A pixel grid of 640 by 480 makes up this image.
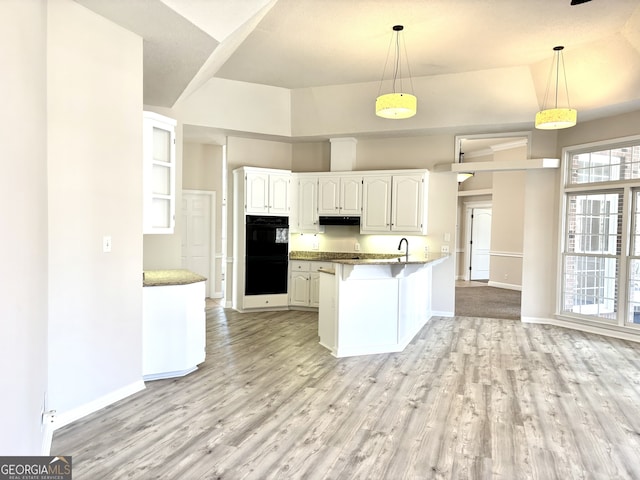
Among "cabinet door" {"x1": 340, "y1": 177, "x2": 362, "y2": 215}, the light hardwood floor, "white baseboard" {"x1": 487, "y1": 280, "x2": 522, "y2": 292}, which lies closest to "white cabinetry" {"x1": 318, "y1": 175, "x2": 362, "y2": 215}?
"cabinet door" {"x1": 340, "y1": 177, "x2": 362, "y2": 215}

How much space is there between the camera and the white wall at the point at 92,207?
2.79 meters

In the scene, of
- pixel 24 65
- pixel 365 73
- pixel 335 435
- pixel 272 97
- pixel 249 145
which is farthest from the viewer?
pixel 249 145

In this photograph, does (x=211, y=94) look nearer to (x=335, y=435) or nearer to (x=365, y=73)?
(x=365, y=73)

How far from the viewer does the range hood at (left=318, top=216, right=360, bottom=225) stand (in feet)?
22.3

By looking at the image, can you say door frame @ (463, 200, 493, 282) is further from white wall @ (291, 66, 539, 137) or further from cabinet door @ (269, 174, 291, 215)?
cabinet door @ (269, 174, 291, 215)

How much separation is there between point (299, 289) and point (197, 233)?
240 cm

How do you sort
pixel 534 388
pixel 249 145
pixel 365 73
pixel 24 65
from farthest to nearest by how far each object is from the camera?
pixel 249 145, pixel 365 73, pixel 534 388, pixel 24 65

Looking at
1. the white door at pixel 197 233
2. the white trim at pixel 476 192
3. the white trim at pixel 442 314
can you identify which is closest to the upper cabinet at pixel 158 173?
the white door at pixel 197 233

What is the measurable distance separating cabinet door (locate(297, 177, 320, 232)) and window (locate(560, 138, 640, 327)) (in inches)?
147

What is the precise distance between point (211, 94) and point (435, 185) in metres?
3.66

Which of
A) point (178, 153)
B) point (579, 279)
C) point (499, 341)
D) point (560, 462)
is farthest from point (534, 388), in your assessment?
point (178, 153)

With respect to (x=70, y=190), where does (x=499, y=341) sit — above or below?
below

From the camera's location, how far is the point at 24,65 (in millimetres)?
Answer: 1787

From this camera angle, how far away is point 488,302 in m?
7.98
